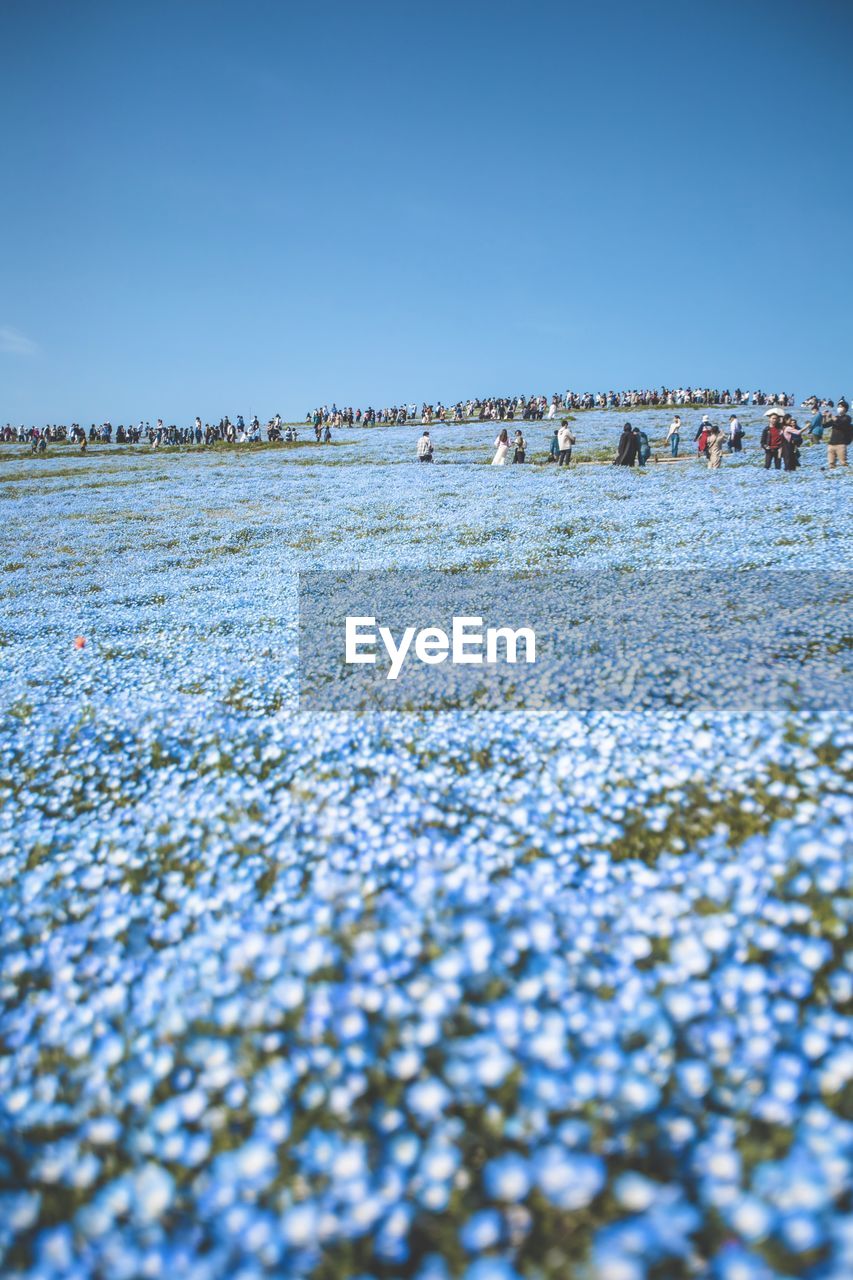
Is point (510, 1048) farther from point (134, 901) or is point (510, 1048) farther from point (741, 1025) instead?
point (134, 901)

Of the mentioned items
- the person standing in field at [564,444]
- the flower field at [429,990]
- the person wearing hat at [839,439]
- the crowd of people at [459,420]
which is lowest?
the flower field at [429,990]

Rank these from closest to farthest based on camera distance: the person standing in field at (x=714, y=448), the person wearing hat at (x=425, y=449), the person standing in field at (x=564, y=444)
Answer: the person standing in field at (x=714, y=448)
the person standing in field at (x=564, y=444)
the person wearing hat at (x=425, y=449)

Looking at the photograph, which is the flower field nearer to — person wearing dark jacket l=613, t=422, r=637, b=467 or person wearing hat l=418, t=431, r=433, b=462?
person wearing dark jacket l=613, t=422, r=637, b=467

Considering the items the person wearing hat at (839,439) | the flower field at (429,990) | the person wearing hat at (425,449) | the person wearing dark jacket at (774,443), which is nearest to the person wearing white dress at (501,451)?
the person wearing hat at (425,449)

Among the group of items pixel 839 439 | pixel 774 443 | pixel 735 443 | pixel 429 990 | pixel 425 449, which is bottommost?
pixel 429 990

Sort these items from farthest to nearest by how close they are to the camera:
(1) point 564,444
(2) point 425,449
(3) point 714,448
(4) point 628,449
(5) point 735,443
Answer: (2) point 425,449 < (5) point 735,443 < (1) point 564,444 < (4) point 628,449 < (3) point 714,448

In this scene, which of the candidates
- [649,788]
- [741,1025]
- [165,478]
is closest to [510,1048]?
[741,1025]

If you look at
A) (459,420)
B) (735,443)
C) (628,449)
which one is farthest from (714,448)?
(459,420)

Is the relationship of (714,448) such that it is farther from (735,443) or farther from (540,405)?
(540,405)

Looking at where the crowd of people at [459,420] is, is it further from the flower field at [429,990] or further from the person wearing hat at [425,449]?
→ the flower field at [429,990]
